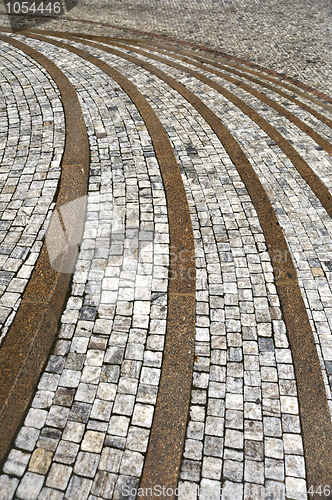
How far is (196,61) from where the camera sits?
1081 cm

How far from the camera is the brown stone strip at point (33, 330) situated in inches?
133

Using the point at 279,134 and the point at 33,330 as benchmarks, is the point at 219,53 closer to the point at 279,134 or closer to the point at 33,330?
the point at 279,134

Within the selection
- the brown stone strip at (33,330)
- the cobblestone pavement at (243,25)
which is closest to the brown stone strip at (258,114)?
the cobblestone pavement at (243,25)

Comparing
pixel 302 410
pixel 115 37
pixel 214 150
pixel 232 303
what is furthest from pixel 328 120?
pixel 115 37

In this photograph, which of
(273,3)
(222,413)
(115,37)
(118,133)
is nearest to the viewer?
(222,413)

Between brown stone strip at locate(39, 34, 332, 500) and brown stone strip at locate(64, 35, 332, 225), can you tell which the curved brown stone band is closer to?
brown stone strip at locate(64, 35, 332, 225)

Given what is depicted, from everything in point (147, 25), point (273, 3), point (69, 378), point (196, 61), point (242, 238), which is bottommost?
point (69, 378)

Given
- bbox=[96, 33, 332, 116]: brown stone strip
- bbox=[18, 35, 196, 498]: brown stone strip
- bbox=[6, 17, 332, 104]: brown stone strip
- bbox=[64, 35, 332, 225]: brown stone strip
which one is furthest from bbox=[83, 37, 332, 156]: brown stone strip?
bbox=[18, 35, 196, 498]: brown stone strip

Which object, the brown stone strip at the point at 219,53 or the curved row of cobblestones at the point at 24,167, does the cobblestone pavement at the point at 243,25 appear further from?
the curved row of cobblestones at the point at 24,167

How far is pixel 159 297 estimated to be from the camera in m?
4.42

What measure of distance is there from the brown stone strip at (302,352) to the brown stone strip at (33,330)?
4.78 feet

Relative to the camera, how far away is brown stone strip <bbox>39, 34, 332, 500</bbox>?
3.38m

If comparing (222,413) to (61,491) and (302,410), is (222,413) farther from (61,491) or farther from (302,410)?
(61,491)

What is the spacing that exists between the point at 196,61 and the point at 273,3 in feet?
26.8
